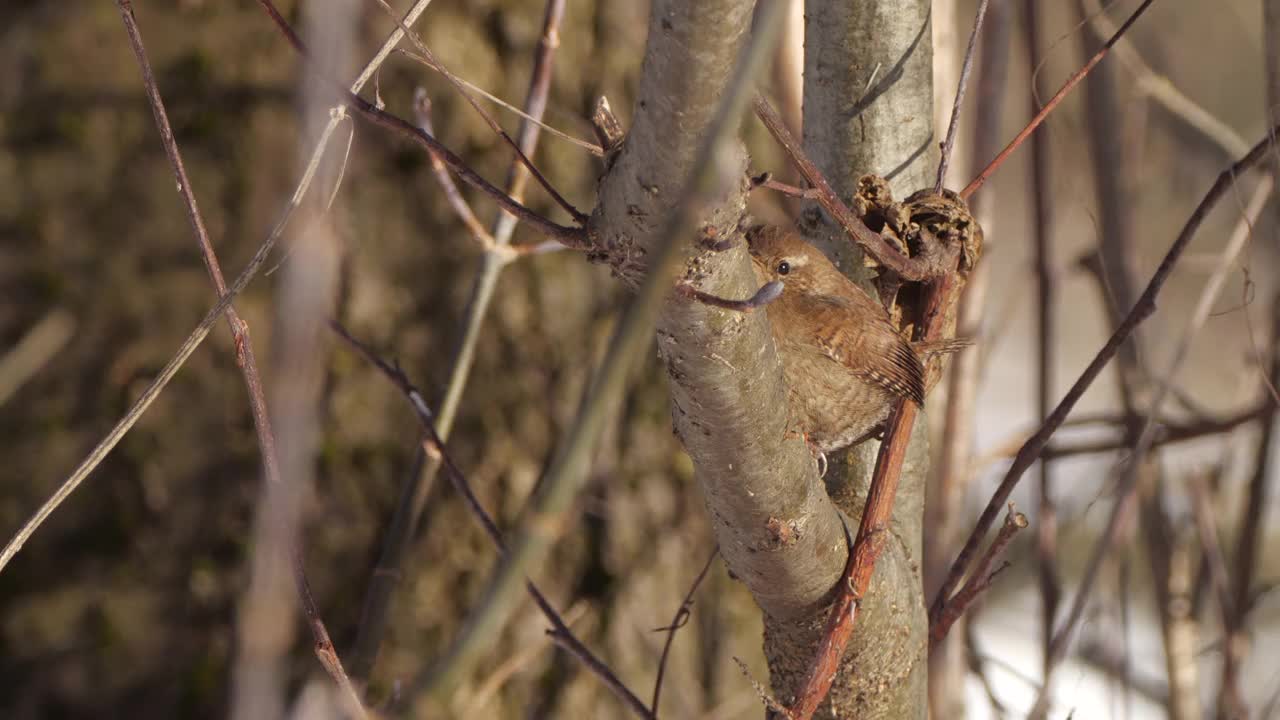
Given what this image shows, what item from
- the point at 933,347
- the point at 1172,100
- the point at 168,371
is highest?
the point at 1172,100

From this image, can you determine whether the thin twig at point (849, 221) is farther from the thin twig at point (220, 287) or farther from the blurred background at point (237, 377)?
the blurred background at point (237, 377)

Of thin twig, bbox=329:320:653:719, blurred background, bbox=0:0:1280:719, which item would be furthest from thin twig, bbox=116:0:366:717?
blurred background, bbox=0:0:1280:719

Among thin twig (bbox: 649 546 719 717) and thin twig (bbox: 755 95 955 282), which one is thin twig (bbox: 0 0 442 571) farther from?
thin twig (bbox: 649 546 719 717)

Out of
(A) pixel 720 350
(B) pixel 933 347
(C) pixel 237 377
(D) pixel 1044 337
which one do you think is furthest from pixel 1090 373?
(C) pixel 237 377

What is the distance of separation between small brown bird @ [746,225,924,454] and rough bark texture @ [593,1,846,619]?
155 mm

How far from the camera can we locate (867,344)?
3.55 ft

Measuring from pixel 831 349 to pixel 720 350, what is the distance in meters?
0.38

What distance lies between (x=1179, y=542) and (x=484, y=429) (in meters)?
1.50

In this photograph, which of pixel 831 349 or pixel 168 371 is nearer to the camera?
pixel 168 371

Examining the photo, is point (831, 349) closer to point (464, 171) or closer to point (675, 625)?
point (675, 625)

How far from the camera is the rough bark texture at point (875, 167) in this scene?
1071 mm

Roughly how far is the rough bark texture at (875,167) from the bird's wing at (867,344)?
100 mm

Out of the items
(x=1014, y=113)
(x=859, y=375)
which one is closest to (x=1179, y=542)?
(x=859, y=375)

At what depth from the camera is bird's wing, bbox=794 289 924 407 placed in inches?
42.8
